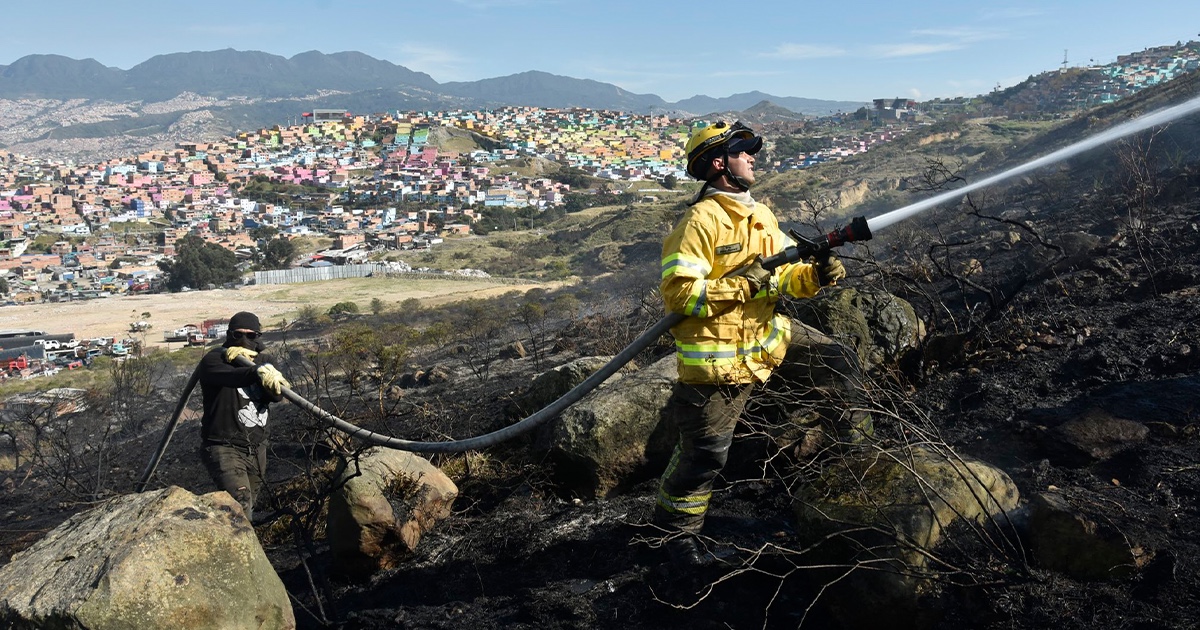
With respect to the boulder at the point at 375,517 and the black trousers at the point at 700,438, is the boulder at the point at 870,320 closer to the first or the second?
the black trousers at the point at 700,438

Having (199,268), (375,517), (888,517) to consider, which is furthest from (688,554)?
(199,268)

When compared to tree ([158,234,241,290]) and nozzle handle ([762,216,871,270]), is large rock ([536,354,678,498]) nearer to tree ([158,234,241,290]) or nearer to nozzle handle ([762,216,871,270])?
nozzle handle ([762,216,871,270])

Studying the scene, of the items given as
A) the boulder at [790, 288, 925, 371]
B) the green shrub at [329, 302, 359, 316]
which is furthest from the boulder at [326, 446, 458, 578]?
the green shrub at [329, 302, 359, 316]

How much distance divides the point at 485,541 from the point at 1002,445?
298 cm

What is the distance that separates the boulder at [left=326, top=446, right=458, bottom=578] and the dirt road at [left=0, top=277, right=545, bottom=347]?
2414 centimetres

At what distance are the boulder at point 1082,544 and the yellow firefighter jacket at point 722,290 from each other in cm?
124

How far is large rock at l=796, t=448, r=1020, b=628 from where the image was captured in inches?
114

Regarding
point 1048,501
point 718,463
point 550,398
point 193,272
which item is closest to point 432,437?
point 550,398

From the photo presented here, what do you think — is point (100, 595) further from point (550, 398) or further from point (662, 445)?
point (550, 398)

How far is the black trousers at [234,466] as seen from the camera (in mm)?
4844

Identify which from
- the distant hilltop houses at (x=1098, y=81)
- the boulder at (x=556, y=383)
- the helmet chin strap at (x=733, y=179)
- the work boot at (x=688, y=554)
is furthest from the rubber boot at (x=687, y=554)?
the distant hilltop houses at (x=1098, y=81)

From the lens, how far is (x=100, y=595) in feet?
9.76

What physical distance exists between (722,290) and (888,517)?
1.13 m

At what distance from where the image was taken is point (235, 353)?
4.77 meters
